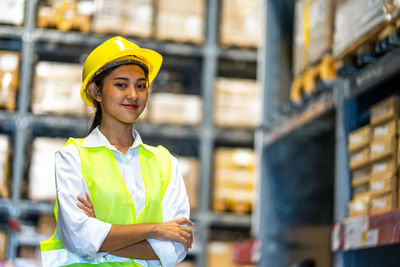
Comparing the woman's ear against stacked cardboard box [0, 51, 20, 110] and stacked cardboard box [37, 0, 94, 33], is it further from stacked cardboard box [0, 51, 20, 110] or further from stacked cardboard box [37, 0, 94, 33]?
stacked cardboard box [37, 0, 94, 33]

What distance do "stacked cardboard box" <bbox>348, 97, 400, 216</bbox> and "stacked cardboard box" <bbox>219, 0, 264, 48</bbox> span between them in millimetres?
4160

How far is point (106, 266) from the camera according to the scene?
6.04ft

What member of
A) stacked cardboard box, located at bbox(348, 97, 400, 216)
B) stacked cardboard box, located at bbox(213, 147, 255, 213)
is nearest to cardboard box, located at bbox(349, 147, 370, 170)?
stacked cardboard box, located at bbox(348, 97, 400, 216)

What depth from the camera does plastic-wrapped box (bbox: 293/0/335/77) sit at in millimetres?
3982

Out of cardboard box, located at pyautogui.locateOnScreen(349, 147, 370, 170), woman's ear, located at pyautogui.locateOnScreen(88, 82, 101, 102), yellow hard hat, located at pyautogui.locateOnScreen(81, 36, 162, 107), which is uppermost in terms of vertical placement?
yellow hard hat, located at pyautogui.locateOnScreen(81, 36, 162, 107)

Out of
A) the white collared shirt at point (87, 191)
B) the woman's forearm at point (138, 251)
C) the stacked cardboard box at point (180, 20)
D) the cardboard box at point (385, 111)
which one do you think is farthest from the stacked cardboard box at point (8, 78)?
the woman's forearm at point (138, 251)

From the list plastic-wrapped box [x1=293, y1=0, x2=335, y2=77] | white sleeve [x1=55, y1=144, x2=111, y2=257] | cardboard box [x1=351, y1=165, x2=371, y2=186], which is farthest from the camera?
plastic-wrapped box [x1=293, y1=0, x2=335, y2=77]

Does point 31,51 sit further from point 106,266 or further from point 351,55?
point 106,266

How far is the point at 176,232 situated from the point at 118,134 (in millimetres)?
341

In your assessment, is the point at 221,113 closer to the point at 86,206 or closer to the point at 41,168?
the point at 41,168

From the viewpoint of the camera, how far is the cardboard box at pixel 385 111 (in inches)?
121

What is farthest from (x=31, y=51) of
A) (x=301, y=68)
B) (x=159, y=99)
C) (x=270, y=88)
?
(x=301, y=68)

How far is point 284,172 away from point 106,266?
3635 millimetres

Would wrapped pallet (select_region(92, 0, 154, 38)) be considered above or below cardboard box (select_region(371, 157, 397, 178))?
above
